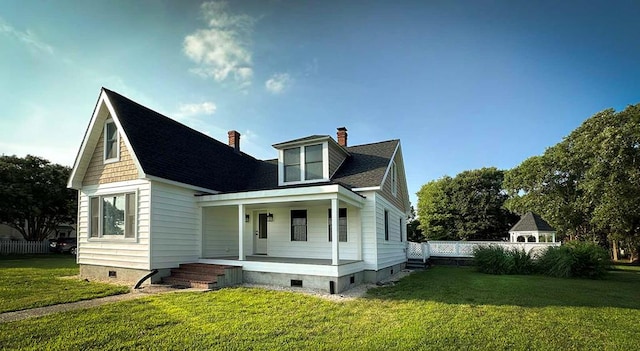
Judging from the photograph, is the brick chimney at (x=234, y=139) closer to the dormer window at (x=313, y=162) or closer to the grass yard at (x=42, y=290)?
the dormer window at (x=313, y=162)

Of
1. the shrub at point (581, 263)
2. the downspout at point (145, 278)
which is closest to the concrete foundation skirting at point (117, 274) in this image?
the downspout at point (145, 278)

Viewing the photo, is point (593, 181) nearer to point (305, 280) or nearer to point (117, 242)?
point (305, 280)

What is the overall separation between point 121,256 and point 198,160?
4.39 meters

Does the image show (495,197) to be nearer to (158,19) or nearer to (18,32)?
(158,19)

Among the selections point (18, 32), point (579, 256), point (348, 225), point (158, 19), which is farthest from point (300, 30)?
point (579, 256)

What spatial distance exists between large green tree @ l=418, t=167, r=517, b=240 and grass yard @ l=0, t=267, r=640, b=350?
94.9ft

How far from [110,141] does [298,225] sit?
7607 mm

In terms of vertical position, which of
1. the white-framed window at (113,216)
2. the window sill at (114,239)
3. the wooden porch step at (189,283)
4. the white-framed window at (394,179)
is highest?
the white-framed window at (394,179)

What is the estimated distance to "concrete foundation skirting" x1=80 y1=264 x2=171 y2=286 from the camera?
10.7 metres

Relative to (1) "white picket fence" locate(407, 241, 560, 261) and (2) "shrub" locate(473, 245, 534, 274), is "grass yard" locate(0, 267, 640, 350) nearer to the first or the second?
(2) "shrub" locate(473, 245, 534, 274)

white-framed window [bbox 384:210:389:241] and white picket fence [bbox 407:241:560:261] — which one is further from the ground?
white-framed window [bbox 384:210:389:241]

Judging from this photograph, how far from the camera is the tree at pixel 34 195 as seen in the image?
24.3 meters

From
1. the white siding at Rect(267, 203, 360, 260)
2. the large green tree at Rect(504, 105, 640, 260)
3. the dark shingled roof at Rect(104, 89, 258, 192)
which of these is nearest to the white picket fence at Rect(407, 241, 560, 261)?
the large green tree at Rect(504, 105, 640, 260)

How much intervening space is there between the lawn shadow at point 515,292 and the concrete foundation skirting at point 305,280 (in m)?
0.86
